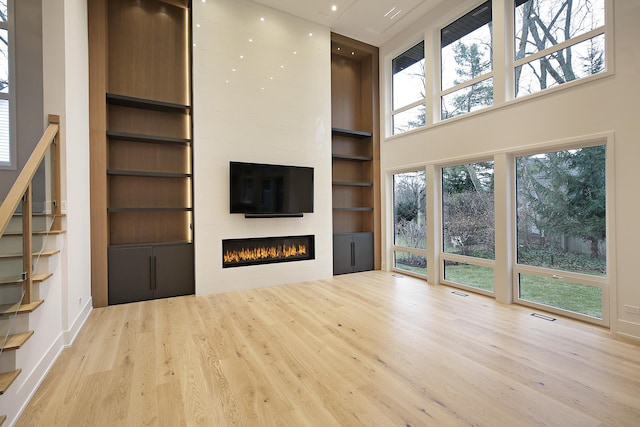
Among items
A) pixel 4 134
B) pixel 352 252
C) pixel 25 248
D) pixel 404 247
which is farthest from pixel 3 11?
pixel 404 247

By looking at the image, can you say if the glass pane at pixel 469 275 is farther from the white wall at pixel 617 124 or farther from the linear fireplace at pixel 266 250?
the linear fireplace at pixel 266 250

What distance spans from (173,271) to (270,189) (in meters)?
1.92

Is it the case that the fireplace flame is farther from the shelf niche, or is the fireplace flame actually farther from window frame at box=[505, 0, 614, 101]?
window frame at box=[505, 0, 614, 101]

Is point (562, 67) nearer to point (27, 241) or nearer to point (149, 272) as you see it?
point (27, 241)

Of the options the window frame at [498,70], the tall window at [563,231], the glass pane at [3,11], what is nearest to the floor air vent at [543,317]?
the tall window at [563,231]

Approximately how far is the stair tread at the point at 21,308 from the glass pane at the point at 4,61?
349cm

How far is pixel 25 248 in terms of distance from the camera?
2072mm

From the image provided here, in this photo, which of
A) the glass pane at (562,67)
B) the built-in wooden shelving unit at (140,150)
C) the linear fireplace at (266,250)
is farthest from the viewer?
the linear fireplace at (266,250)

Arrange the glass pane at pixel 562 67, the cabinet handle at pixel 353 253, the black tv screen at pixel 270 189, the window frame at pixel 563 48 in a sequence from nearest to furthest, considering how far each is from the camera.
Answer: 1. the window frame at pixel 563 48
2. the glass pane at pixel 562 67
3. the black tv screen at pixel 270 189
4. the cabinet handle at pixel 353 253

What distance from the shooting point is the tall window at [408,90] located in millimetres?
5438

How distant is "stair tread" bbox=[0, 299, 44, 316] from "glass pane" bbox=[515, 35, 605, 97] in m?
5.44

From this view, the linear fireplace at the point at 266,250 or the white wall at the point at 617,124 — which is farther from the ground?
the white wall at the point at 617,124

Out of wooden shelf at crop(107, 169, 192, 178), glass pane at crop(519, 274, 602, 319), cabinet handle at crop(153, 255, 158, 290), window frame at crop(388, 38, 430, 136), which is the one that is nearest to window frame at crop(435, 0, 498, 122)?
window frame at crop(388, 38, 430, 136)

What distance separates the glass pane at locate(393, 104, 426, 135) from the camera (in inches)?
213
